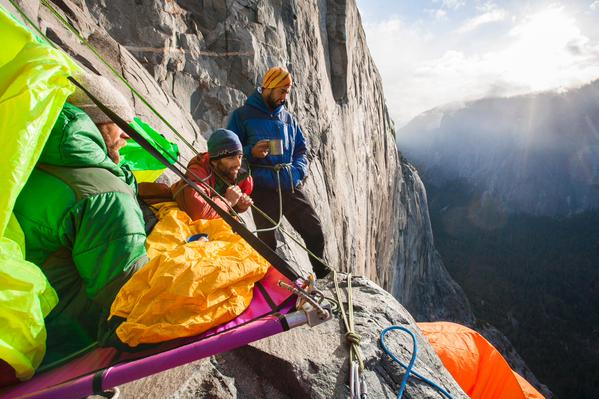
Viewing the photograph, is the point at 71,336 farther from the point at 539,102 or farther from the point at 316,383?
the point at 539,102

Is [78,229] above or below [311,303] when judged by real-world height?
above

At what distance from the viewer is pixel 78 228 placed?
1.69 metres

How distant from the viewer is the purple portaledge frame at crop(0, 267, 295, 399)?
4.82 feet

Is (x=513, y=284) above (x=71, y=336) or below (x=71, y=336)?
below

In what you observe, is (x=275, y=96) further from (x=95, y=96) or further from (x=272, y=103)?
(x=95, y=96)

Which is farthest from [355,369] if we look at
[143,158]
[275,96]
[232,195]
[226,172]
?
[275,96]

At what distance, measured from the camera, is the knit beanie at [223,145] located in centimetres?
325

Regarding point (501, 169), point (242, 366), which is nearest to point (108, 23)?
point (242, 366)

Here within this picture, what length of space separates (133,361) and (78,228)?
28.5 inches

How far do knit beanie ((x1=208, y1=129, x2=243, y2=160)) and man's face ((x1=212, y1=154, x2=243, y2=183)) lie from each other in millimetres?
50

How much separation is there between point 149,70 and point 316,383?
25.9 ft

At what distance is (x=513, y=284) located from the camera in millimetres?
68000

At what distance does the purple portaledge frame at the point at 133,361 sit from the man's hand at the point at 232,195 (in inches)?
53.1

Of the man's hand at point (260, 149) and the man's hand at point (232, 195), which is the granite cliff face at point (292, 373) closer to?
the man's hand at point (232, 195)
